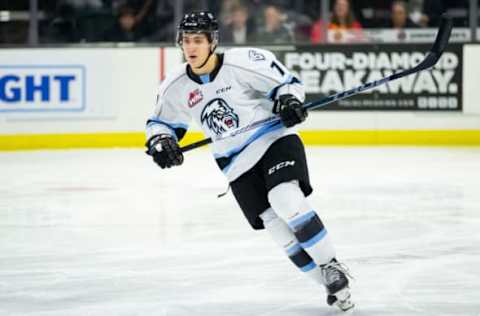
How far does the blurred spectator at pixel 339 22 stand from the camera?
939cm

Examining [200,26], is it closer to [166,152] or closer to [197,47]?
[197,47]

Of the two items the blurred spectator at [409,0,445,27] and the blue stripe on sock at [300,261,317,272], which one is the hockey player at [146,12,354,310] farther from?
the blurred spectator at [409,0,445,27]

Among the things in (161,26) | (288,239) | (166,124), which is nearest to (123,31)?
(161,26)

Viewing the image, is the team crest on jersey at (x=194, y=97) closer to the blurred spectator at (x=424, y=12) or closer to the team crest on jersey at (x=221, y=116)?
the team crest on jersey at (x=221, y=116)

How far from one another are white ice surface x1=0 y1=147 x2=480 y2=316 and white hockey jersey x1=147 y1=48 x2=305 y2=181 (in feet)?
1.67

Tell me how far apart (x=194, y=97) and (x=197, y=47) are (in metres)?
0.17

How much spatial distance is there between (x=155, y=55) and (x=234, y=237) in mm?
4225

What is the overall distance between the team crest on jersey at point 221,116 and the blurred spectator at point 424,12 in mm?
5972

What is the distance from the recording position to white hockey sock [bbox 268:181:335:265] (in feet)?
11.7

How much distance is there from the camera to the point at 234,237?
525 centimetres

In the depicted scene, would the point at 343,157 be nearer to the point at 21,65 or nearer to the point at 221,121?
the point at 21,65

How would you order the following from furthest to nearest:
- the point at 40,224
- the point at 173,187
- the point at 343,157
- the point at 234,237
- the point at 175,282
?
the point at 343,157
the point at 173,187
the point at 40,224
the point at 234,237
the point at 175,282

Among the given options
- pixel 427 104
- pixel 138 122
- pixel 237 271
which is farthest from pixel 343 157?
pixel 237 271

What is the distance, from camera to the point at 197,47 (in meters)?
3.68
